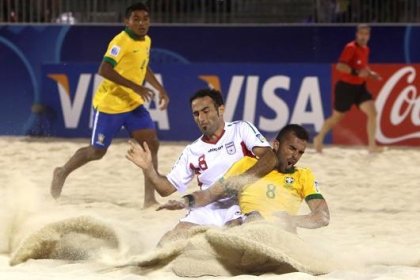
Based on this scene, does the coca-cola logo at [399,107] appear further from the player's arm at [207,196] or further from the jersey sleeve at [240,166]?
the player's arm at [207,196]

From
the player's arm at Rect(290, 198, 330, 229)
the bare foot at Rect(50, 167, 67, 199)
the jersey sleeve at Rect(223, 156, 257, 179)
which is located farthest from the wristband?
the bare foot at Rect(50, 167, 67, 199)

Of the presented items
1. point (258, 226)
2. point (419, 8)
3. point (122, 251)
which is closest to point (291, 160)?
point (258, 226)

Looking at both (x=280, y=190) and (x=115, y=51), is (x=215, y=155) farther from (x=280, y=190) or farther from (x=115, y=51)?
(x=115, y=51)

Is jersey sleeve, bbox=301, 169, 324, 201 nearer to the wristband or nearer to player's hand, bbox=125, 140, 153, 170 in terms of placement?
the wristband

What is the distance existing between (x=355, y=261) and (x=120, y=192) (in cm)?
417

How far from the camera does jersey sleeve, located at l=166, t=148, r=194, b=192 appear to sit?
5.81m

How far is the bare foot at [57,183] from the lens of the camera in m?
8.71

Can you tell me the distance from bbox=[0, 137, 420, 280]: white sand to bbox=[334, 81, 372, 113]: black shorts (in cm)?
58

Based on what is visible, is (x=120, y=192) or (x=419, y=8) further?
(x=419, y=8)

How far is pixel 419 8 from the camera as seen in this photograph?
14828 mm

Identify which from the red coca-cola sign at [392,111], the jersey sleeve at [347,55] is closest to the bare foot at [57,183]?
the jersey sleeve at [347,55]

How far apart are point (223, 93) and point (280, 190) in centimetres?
768

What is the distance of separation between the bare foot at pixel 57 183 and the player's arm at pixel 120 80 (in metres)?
0.91

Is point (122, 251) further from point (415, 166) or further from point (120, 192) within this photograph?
point (415, 166)
